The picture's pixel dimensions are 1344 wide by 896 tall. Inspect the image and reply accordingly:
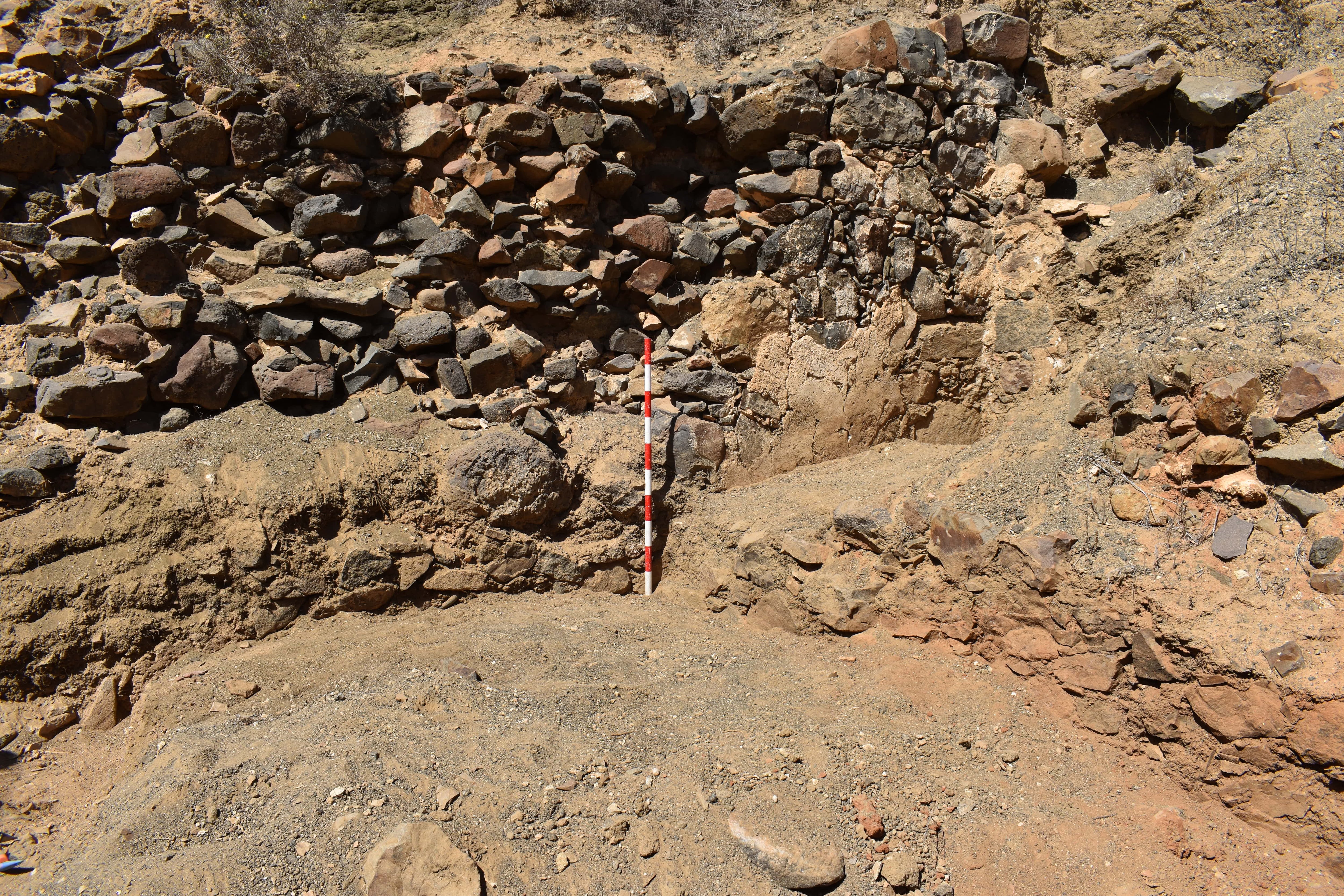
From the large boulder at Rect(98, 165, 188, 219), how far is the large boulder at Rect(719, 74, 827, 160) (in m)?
3.51

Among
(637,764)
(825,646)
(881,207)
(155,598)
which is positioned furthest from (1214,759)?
(155,598)

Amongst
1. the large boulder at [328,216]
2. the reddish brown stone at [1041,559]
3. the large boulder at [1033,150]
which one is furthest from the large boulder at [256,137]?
the large boulder at [1033,150]

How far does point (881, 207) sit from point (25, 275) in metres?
5.30

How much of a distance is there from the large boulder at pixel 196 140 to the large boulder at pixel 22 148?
0.60 metres

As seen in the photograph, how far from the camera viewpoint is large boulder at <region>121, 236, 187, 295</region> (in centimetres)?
423

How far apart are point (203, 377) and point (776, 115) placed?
3908 mm

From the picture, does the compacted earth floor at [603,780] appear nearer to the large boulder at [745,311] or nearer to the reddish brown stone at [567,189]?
the large boulder at [745,311]

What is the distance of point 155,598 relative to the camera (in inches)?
146

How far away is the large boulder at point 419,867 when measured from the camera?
2.53 metres

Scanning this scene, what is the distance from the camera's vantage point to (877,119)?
5.37 metres

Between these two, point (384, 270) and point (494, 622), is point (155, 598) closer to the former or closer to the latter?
point (494, 622)

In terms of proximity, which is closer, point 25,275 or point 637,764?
point 637,764

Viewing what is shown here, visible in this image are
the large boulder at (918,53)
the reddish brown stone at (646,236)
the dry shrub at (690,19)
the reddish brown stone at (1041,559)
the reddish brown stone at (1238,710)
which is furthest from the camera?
the dry shrub at (690,19)

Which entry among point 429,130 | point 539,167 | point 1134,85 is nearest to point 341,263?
point 429,130
